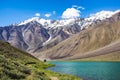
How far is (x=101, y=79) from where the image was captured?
222ft

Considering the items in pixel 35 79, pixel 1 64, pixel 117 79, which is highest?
pixel 1 64

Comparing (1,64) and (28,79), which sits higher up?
(1,64)

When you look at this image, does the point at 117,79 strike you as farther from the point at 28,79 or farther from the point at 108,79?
the point at 28,79

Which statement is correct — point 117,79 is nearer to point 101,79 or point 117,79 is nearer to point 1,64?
point 101,79

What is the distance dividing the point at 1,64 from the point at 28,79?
4348 mm

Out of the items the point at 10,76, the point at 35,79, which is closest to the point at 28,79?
the point at 35,79

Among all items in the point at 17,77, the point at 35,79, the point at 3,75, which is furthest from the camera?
the point at 35,79

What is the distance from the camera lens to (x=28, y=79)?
1357 inches

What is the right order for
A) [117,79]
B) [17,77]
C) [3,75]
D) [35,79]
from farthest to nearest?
[117,79] → [35,79] → [17,77] → [3,75]

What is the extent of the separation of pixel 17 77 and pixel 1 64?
351cm

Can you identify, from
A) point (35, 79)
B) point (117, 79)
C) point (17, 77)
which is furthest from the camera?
point (117, 79)

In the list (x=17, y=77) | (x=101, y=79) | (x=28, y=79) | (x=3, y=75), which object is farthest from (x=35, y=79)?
(x=101, y=79)

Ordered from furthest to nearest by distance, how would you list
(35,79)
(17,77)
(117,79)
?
1. (117,79)
2. (35,79)
3. (17,77)

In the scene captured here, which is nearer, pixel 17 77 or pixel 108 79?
pixel 17 77
